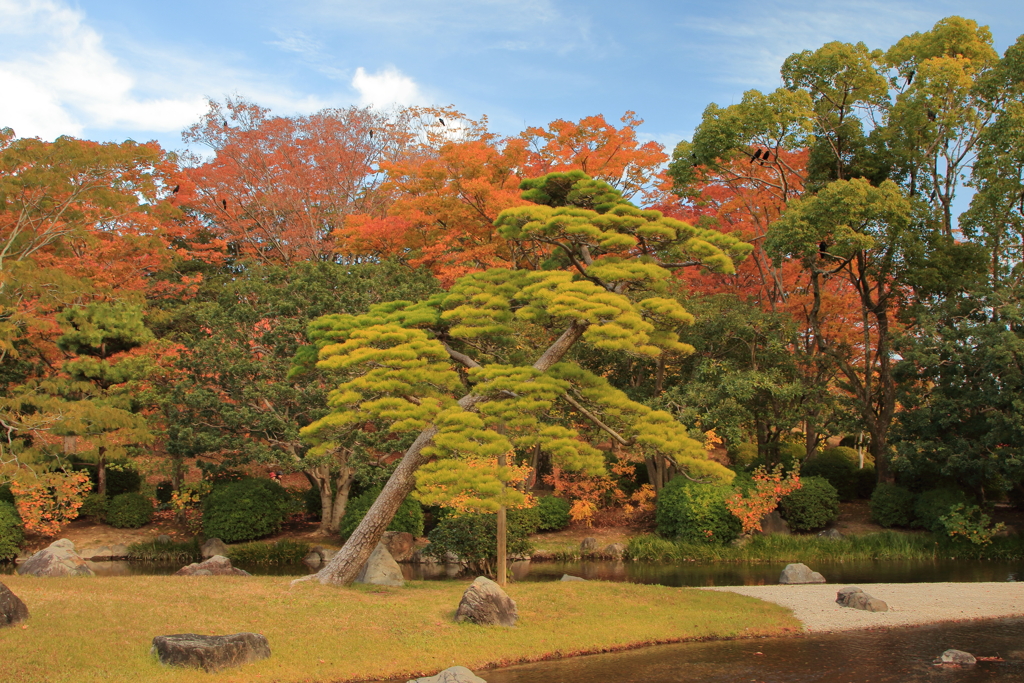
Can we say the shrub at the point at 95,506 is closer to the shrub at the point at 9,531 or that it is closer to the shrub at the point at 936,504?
the shrub at the point at 9,531

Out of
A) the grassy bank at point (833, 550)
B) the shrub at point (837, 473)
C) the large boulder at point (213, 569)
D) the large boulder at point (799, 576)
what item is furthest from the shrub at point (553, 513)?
the large boulder at point (213, 569)

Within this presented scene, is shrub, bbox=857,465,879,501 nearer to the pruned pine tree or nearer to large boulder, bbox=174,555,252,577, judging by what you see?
the pruned pine tree

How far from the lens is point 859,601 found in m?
11.3

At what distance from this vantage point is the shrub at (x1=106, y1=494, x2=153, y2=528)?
63.2ft

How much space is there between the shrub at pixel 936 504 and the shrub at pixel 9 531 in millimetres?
20690

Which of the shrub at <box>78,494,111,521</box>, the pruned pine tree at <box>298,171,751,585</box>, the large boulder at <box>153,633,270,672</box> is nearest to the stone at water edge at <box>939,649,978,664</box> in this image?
the pruned pine tree at <box>298,171,751,585</box>

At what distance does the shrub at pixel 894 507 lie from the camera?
734 inches

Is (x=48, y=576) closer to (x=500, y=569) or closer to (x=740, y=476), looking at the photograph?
(x=500, y=569)

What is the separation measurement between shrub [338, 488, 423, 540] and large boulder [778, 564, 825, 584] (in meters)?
8.00

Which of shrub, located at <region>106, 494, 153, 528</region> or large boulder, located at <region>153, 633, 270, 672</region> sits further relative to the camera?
shrub, located at <region>106, 494, 153, 528</region>

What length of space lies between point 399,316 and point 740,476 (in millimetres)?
10682

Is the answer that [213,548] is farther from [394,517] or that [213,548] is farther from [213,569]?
[394,517]

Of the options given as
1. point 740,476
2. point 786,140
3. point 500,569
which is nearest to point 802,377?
point 740,476

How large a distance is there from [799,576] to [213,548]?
1252 cm
